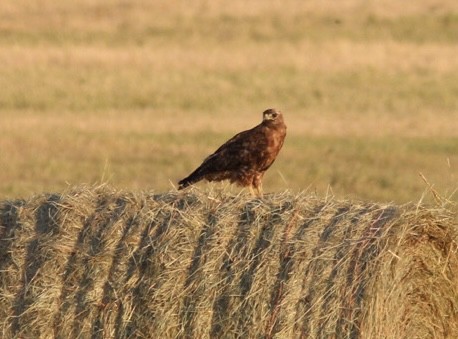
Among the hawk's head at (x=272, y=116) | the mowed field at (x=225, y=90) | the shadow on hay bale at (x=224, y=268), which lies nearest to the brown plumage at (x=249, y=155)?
the hawk's head at (x=272, y=116)

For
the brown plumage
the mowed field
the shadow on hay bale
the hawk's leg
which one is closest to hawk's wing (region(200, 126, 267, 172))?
the brown plumage

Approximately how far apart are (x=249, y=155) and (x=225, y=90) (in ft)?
48.4

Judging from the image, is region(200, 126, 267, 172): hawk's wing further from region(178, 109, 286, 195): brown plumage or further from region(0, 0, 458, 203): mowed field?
region(0, 0, 458, 203): mowed field

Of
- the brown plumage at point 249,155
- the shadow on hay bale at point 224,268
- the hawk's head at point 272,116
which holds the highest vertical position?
the hawk's head at point 272,116

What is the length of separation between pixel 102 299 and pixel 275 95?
16.9 m

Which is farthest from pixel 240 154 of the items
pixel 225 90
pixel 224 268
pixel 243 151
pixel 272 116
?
pixel 225 90

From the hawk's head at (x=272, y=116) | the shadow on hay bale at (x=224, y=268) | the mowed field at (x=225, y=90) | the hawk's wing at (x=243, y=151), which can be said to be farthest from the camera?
the mowed field at (x=225, y=90)

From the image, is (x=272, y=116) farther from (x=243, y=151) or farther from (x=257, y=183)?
(x=257, y=183)

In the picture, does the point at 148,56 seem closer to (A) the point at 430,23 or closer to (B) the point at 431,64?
(B) the point at 431,64

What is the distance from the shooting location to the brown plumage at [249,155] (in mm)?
8734

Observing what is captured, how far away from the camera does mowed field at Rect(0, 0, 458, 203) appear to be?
49.2 feet

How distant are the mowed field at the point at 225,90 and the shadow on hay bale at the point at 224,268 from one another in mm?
3428

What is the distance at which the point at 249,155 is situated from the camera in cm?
873

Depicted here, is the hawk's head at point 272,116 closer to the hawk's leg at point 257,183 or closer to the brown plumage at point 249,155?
the brown plumage at point 249,155
